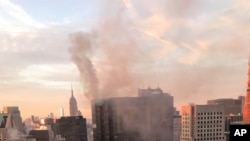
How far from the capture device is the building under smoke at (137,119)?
27.3 m

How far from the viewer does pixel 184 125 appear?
25359 millimetres

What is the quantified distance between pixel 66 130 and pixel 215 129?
72.8ft

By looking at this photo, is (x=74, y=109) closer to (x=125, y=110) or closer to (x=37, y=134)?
(x=37, y=134)

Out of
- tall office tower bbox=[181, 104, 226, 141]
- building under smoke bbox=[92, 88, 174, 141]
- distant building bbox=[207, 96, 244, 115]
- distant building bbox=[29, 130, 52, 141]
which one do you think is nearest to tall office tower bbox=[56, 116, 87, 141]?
distant building bbox=[29, 130, 52, 141]

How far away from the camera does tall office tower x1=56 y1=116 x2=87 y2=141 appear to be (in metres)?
40.3

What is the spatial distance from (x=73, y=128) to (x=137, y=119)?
14993mm

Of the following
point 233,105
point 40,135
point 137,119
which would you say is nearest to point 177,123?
point 137,119

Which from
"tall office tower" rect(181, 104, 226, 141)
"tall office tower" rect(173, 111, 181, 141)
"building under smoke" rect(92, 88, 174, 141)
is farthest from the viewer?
"tall office tower" rect(173, 111, 181, 141)

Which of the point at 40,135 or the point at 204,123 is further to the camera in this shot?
the point at 40,135

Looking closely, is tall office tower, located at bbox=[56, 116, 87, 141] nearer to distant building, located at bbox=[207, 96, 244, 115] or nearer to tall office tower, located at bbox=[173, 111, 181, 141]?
tall office tower, located at bbox=[173, 111, 181, 141]

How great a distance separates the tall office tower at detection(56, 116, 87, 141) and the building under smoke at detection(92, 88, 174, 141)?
1257 cm

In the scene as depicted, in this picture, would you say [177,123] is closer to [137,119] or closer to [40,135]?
[137,119]

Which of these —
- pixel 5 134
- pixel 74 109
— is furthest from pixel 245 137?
pixel 74 109

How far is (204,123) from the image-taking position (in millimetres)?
24406
